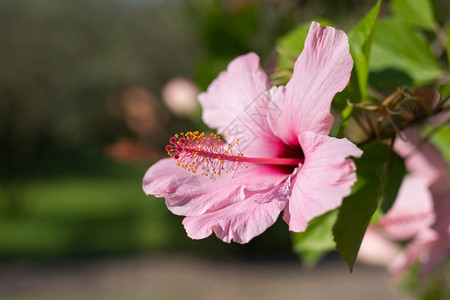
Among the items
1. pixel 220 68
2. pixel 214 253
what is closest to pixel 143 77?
pixel 214 253

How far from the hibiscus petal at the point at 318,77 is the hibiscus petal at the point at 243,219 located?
60mm

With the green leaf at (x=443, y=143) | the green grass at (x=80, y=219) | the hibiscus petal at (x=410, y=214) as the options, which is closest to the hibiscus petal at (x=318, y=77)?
the hibiscus petal at (x=410, y=214)

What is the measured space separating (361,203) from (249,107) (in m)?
0.14

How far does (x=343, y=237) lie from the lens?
1.67 feet

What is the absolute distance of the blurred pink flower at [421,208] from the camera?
0.72 m

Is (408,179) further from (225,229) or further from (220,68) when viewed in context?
(225,229)

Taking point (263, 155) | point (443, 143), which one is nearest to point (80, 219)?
point (443, 143)

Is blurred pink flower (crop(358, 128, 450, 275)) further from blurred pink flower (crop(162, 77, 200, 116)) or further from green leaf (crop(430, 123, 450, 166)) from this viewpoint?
blurred pink flower (crop(162, 77, 200, 116))

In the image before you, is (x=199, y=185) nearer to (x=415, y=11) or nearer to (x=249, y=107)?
(x=249, y=107)

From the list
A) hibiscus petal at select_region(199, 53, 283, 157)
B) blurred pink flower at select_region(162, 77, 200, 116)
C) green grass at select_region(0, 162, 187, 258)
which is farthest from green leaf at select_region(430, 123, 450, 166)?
green grass at select_region(0, 162, 187, 258)

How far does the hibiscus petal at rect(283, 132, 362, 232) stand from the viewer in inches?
16.8

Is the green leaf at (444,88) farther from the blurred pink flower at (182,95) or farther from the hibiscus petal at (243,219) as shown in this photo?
the blurred pink flower at (182,95)

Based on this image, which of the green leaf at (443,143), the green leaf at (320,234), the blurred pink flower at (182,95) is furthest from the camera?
the blurred pink flower at (182,95)

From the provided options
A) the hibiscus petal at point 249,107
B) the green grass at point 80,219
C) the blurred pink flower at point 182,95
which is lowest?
the hibiscus petal at point 249,107
